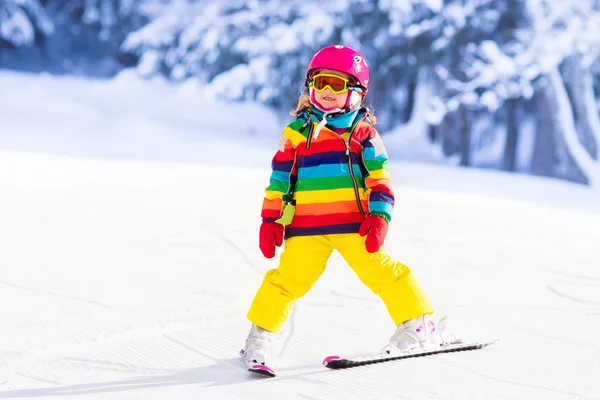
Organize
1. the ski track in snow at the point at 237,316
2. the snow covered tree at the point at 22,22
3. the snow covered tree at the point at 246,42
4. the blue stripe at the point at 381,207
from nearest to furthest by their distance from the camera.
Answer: the ski track in snow at the point at 237,316 → the blue stripe at the point at 381,207 → the snow covered tree at the point at 246,42 → the snow covered tree at the point at 22,22

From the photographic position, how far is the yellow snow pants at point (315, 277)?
2941 mm

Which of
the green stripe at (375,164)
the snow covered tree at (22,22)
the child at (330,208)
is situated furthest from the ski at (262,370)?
the snow covered tree at (22,22)

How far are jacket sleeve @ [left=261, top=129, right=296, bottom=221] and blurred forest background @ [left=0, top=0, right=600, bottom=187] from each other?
10.9m

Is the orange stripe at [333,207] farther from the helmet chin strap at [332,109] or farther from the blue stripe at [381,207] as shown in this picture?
the helmet chin strap at [332,109]

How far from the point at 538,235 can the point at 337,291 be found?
2777mm

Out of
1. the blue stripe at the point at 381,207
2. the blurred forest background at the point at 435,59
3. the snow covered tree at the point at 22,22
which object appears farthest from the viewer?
the snow covered tree at the point at 22,22

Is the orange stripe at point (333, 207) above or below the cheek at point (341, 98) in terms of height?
below

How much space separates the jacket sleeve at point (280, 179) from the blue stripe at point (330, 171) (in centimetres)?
7

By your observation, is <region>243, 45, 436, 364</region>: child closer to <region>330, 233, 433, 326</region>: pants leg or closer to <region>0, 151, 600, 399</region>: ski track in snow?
<region>330, 233, 433, 326</region>: pants leg

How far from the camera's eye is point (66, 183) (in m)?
8.69

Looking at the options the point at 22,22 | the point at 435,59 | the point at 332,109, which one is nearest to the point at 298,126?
the point at 332,109

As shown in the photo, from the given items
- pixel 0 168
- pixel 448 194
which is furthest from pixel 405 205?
pixel 0 168

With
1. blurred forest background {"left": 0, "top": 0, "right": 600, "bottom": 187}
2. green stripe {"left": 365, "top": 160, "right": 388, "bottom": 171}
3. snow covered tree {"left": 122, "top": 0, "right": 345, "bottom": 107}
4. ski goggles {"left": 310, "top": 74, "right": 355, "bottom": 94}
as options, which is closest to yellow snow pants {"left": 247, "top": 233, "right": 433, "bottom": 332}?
green stripe {"left": 365, "top": 160, "right": 388, "bottom": 171}

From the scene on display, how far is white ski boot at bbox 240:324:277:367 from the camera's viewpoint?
2.88m
